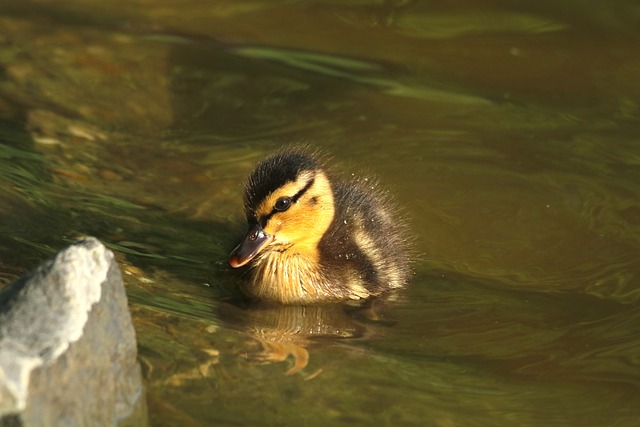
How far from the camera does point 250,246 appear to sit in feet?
15.8

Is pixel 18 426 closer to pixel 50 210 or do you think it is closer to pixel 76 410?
pixel 76 410

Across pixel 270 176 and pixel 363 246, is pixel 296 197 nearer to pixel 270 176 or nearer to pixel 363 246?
pixel 270 176

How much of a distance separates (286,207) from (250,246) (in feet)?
0.68

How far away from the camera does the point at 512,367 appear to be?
14.0 feet

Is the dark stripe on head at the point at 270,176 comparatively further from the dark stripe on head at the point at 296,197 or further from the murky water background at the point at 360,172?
the murky water background at the point at 360,172

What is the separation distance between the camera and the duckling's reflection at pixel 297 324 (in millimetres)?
4164

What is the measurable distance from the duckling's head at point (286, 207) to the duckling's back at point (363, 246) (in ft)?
0.23

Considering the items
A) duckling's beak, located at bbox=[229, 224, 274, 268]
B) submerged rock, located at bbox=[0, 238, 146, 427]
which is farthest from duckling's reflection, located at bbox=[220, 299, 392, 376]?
submerged rock, located at bbox=[0, 238, 146, 427]

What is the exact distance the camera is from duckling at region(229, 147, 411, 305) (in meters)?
4.80

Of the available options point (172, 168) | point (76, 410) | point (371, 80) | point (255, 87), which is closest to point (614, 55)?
point (371, 80)

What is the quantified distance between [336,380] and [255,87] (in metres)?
3.30

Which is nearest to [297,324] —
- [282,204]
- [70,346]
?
[282,204]

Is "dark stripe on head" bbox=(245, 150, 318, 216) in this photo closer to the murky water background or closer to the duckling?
the duckling

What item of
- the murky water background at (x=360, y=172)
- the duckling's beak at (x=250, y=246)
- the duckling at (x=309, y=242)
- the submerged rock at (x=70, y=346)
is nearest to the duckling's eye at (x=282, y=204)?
the duckling at (x=309, y=242)
